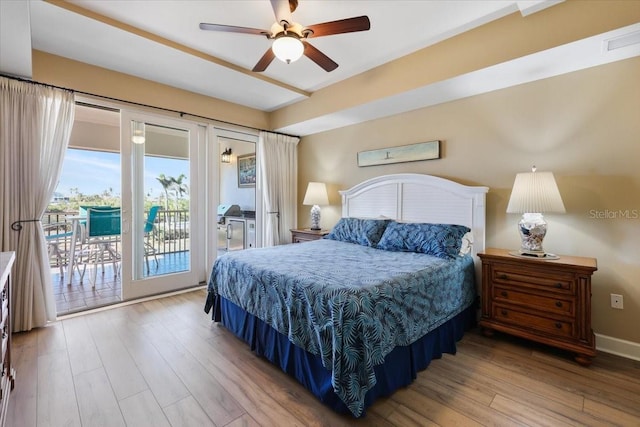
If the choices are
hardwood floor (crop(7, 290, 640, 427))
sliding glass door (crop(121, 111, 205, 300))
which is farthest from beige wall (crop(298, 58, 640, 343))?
sliding glass door (crop(121, 111, 205, 300))

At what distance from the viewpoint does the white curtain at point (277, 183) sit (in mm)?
4684

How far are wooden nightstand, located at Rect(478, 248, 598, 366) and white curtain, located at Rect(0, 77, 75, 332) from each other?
4169 millimetres

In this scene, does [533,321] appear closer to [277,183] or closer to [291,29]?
[291,29]

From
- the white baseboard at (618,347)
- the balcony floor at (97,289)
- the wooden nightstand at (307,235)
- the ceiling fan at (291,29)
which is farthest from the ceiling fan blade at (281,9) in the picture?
the white baseboard at (618,347)

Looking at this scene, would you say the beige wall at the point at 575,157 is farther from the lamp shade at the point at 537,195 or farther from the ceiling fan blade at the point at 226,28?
the ceiling fan blade at the point at 226,28

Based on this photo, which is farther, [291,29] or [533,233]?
[533,233]

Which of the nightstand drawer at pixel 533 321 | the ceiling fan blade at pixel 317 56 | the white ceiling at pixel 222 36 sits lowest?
the nightstand drawer at pixel 533 321

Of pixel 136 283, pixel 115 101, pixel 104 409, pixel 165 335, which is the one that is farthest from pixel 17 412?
pixel 115 101

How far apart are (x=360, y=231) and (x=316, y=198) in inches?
44.7

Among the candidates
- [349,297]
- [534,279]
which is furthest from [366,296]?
[534,279]

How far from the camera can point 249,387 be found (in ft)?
6.33

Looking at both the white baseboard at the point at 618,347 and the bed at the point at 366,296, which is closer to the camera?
the bed at the point at 366,296

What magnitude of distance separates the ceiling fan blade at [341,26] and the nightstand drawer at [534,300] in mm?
2401

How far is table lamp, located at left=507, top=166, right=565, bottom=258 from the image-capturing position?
2.32m
